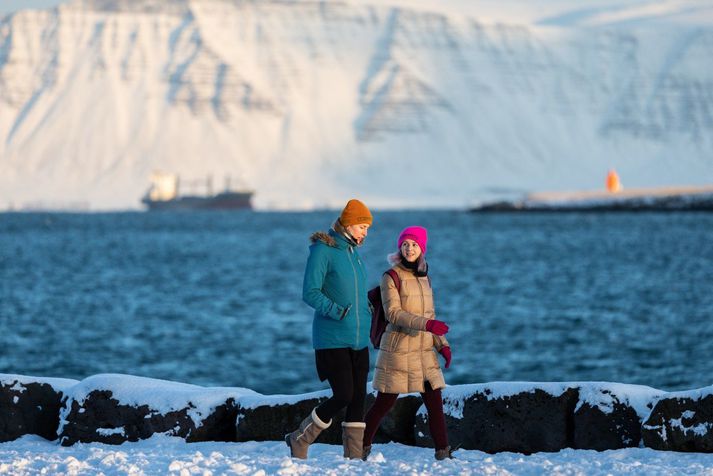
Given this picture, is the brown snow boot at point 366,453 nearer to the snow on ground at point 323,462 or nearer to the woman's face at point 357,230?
the snow on ground at point 323,462

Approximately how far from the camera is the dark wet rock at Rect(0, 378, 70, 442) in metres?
10.9

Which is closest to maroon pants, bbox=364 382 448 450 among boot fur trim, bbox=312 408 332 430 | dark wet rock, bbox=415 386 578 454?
boot fur trim, bbox=312 408 332 430

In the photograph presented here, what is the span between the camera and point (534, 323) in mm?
33656

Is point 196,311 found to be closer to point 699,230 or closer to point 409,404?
point 409,404

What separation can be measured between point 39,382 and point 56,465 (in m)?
1.96

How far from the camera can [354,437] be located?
9477mm

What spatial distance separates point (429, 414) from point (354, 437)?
51cm

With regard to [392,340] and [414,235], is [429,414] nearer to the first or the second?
[392,340]

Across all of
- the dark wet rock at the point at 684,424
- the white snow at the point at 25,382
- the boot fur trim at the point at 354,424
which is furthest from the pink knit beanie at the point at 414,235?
the white snow at the point at 25,382

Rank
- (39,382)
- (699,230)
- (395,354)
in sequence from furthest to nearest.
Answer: (699,230) → (39,382) → (395,354)

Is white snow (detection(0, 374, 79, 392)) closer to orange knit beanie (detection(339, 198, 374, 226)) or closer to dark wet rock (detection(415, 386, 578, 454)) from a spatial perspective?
dark wet rock (detection(415, 386, 578, 454))

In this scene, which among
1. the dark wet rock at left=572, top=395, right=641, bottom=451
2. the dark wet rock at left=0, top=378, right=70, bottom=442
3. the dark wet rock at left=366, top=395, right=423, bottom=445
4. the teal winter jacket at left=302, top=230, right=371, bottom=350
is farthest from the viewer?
the dark wet rock at left=0, top=378, right=70, bottom=442

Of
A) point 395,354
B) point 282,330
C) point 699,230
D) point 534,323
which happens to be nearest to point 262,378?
point 282,330

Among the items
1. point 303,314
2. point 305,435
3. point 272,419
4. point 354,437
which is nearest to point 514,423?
point 354,437
